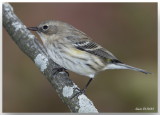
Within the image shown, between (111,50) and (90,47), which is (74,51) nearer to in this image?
(90,47)

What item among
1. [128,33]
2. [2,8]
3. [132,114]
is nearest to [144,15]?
[128,33]

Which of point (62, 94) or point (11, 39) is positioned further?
point (11, 39)

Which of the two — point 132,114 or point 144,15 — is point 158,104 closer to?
point 132,114

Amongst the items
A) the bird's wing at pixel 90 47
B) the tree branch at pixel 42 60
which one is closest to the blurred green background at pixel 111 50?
the tree branch at pixel 42 60

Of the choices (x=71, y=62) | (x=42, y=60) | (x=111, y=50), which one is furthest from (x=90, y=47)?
(x=111, y=50)

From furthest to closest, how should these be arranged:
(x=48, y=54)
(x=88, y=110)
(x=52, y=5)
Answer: (x=52, y=5), (x=48, y=54), (x=88, y=110)

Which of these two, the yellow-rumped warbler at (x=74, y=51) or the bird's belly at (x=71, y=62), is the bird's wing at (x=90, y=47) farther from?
the bird's belly at (x=71, y=62)
